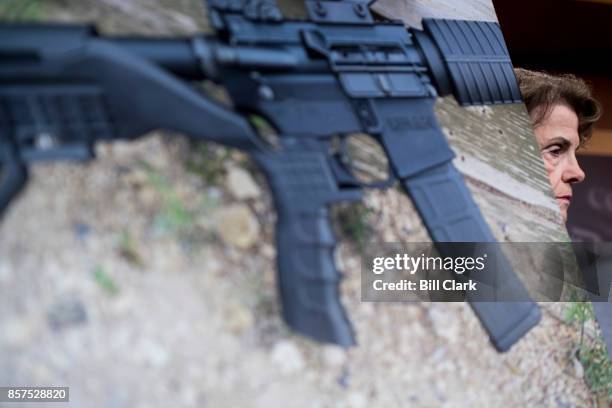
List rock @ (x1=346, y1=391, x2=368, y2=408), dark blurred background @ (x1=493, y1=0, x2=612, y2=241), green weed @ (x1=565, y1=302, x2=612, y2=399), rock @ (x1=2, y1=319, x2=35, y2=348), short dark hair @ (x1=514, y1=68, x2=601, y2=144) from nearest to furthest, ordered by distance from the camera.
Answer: rock @ (x1=2, y1=319, x2=35, y2=348) < rock @ (x1=346, y1=391, x2=368, y2=408) < green weed @ (x1=565, y1=302, x2=612, y2=399) < short dark hair @ (x1=514, y1=68, x2=601, y2=144) < dark blurred background @ (x1=493, y1=0, x2=612, y2=241)

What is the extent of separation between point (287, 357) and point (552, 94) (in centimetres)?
88

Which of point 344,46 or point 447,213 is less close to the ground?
point 344,46

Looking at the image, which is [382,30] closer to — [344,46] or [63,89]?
[344,46]

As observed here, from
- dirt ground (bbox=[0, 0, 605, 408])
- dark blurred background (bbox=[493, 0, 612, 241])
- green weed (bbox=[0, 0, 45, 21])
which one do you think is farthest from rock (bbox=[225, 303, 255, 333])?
dark blurred background (bbox=[493, 0, 612, 241])

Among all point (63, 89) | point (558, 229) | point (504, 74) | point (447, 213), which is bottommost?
point (558, 229)

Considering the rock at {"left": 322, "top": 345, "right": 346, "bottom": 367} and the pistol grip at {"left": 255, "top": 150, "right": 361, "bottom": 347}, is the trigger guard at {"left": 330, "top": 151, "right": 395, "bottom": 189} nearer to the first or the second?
the pistol grip at {"left": 255, "top": 150, "right": 361, "bottom": 347}

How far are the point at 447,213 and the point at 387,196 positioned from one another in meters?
0.10

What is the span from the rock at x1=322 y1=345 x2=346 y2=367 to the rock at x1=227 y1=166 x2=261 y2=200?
0.20m

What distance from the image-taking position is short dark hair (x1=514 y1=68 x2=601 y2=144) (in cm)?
122

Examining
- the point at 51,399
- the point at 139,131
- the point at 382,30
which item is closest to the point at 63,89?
the point at 139,131

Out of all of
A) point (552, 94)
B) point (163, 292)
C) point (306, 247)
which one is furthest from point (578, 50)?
point (163, 292)

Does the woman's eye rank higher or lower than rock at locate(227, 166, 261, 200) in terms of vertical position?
lower

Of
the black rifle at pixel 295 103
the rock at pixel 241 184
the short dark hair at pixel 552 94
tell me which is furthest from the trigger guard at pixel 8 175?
the short dark hair at pixel 552 94

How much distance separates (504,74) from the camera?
0.96m
